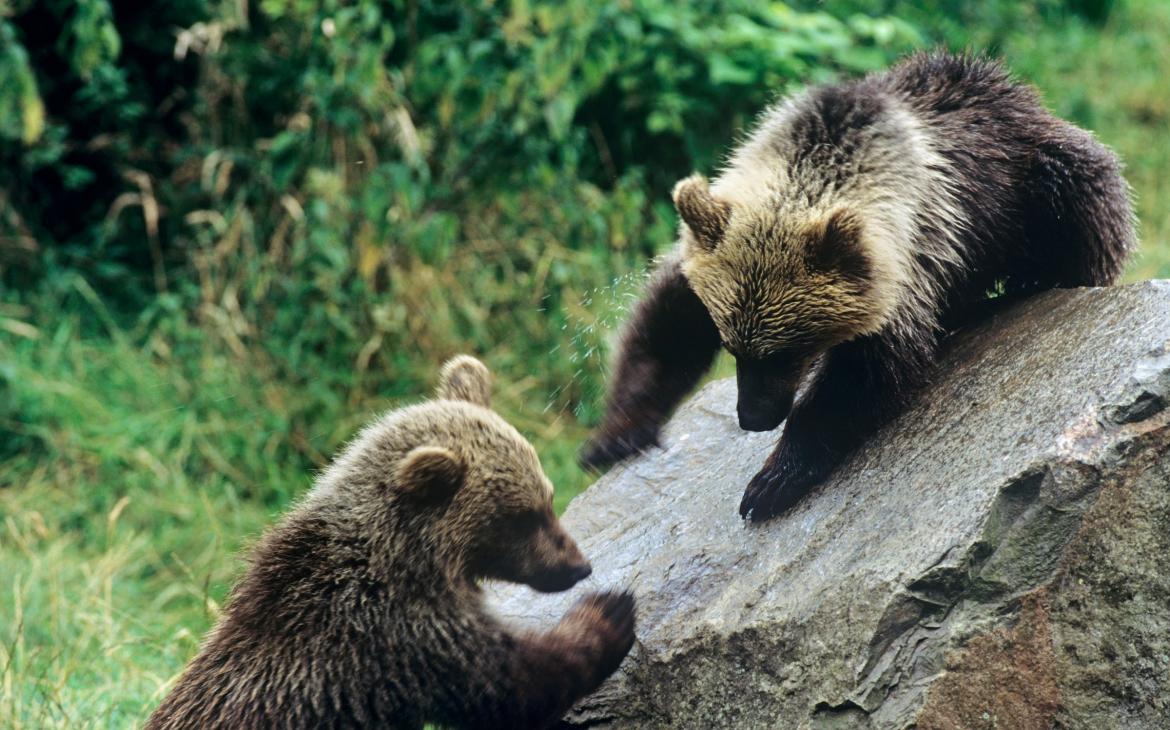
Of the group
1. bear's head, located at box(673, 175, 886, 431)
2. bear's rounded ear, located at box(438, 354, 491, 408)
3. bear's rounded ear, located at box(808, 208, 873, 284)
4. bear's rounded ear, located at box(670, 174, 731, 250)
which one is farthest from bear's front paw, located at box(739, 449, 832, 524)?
bear's rounded ear, located at box(438, 354, 491, 408)

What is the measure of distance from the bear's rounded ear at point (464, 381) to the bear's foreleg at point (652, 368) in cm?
58

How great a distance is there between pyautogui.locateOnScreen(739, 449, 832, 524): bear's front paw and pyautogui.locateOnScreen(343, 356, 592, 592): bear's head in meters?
0.65

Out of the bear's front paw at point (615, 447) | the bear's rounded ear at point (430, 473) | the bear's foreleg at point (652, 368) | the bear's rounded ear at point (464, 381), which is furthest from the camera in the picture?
the bear's front paw at point (615, 447)

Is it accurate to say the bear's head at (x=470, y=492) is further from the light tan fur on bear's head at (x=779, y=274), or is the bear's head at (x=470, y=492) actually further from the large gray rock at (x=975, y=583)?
the light tan fur on bear's head at (x=779, y=274)

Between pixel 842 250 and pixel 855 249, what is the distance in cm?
4

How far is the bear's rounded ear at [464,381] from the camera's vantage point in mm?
4711


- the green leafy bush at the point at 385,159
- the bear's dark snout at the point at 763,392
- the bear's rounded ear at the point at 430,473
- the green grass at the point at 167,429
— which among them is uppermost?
the bear's dark snout at the point at 763,392

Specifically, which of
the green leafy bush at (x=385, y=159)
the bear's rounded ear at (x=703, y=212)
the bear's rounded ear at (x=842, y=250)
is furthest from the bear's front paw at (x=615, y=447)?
the green leafy bush at (x=385, y=159)

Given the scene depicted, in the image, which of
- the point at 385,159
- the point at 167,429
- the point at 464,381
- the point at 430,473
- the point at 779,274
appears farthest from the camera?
the point at 385,159

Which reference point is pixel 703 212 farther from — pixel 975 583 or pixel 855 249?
pixel 975 583

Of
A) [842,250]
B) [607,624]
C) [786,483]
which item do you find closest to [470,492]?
[607,624]

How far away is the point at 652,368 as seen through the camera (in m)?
5.02

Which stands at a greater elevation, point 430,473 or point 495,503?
point 430,473

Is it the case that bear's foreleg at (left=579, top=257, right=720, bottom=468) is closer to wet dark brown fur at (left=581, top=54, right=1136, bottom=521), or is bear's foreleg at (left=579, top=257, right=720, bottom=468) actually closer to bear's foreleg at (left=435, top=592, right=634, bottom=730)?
wet dark brown fur at (left=581, top=54, right=1136, bottom=521)
